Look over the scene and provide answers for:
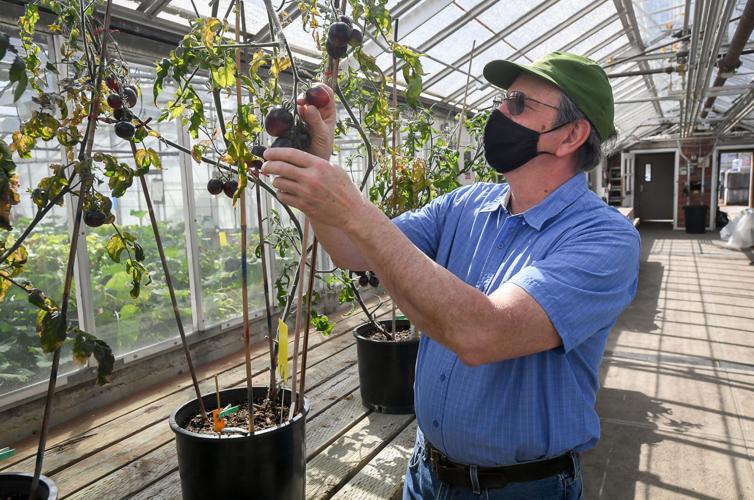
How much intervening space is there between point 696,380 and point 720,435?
951 mm

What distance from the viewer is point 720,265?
30.3ft

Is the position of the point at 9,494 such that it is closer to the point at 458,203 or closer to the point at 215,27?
the point at 215,27

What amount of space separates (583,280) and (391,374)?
82.5 inches

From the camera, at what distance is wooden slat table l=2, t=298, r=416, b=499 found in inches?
88.1

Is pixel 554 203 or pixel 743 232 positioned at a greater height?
pixel 554 203

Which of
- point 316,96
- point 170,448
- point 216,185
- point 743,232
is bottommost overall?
point 170,448

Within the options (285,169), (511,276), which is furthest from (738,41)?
(285,169)

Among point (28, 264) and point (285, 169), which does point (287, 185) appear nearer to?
point (285, 169)

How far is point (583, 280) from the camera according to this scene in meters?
0.98

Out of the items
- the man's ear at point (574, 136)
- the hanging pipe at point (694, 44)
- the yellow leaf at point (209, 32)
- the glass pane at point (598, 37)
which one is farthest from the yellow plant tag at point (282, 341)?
the glass pane at point (598, 37)

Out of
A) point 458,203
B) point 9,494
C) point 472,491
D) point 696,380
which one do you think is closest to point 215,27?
point 458,203

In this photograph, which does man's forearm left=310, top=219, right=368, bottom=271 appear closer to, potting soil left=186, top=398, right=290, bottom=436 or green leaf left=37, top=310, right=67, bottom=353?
green leaf left=37, top=310, right=67, bottom=353

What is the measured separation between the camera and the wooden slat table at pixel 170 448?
2.24 meters

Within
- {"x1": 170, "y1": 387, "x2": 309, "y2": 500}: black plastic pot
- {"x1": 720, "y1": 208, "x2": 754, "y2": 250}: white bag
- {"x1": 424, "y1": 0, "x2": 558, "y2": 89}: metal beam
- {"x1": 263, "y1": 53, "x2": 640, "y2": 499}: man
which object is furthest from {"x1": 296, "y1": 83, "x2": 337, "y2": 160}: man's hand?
{"x1": 720, "y1": 208, "x2": 754, "y2": 250}: white bag
